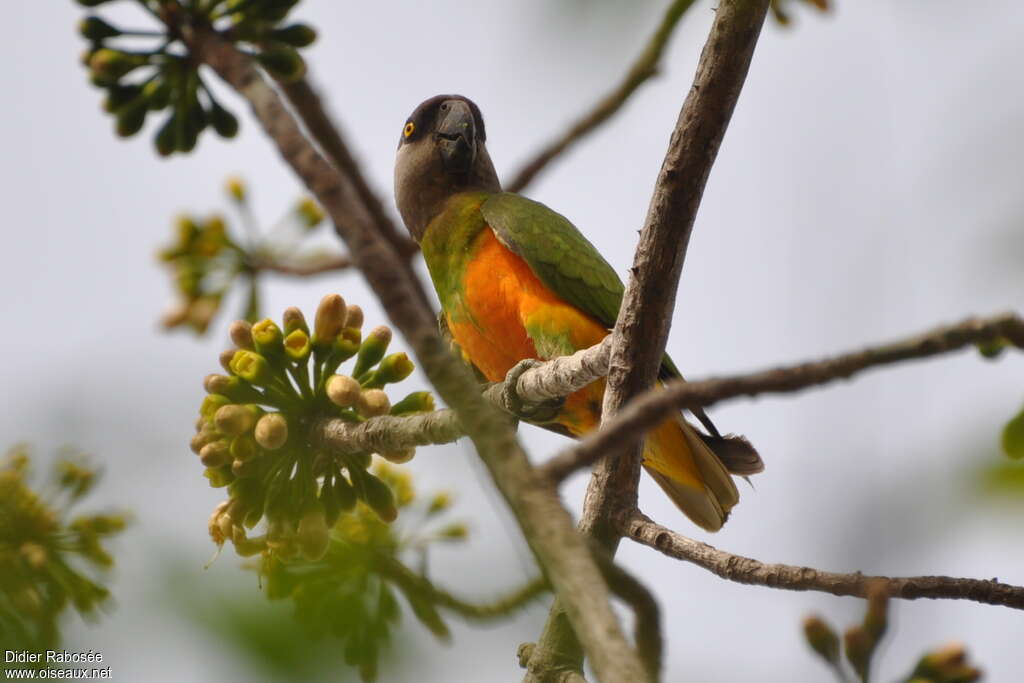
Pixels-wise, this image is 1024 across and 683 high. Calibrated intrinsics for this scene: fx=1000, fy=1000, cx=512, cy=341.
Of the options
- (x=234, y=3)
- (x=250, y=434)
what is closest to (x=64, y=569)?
(x=250, y=434)

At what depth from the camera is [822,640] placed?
78.2 inches

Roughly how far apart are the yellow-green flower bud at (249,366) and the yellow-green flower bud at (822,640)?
1877 millimetres

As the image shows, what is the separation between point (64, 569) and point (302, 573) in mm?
832

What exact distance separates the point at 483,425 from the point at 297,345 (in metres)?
1.74

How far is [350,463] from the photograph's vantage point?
3.21 metres

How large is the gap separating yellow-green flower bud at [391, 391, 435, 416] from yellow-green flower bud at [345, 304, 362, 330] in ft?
1.10

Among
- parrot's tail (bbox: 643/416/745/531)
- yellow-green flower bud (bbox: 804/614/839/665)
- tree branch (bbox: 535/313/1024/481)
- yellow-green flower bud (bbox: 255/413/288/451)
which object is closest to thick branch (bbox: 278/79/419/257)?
yellow-green flower bud (bbox: 255/413/288/451)

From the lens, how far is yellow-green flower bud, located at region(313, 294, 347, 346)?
3.23 metres

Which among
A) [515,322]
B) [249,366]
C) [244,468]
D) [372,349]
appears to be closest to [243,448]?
[244,468]

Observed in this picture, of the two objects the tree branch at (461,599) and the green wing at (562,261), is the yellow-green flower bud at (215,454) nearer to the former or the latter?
the tree branch at (461,599)

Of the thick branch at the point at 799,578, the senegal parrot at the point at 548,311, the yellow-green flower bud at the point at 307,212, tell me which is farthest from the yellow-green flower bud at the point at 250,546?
the yellow-green flower bud at the point at 307,212

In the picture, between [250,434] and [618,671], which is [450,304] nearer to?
[250,434]

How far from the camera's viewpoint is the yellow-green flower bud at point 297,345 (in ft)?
10.6

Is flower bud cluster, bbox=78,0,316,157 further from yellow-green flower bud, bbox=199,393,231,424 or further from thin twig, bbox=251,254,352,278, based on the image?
thin twig, bbox=251,254,352,278
